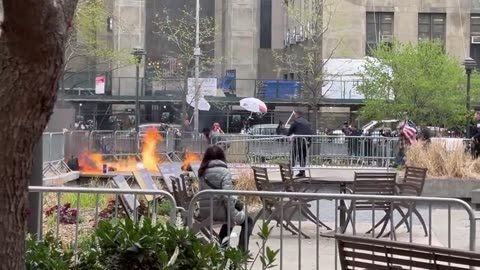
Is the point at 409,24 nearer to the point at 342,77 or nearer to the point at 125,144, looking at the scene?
the point at 342,77

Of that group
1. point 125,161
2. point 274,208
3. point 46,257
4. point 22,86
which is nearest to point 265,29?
point 125,161

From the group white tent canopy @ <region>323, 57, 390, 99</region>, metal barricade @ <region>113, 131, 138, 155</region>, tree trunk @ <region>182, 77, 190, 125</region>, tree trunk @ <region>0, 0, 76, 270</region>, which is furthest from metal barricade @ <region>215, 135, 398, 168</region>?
white tent canopy @ <region>323, 57, 390, 99</region>

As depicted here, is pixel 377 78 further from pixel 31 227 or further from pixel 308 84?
pixel 31 227

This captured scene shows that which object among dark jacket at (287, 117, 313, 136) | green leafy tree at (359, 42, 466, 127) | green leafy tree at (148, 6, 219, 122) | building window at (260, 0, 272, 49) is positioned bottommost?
dark jacket at (287, 117, 313, 136)

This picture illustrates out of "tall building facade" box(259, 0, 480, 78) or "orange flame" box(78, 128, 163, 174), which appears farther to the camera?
"tall building facade" box(259, 0, 480, 78)

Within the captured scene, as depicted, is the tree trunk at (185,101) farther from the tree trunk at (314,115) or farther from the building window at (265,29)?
the building window at (265,29)

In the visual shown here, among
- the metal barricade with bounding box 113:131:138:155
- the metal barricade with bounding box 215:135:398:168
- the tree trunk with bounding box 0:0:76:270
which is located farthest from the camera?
the metal barricade with bounding box 113:131:138:155

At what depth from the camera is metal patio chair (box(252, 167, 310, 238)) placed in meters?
8.58

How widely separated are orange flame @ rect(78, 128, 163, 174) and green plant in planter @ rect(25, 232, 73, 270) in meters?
16.3

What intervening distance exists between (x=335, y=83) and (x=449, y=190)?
102ft

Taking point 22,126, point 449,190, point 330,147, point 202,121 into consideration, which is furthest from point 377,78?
point 22,126

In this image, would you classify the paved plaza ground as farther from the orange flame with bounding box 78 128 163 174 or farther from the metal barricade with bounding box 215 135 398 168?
the metal barricade with bounding box 215 135 398 168

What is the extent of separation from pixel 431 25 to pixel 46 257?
4893 cm

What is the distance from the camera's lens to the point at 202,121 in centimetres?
5166
